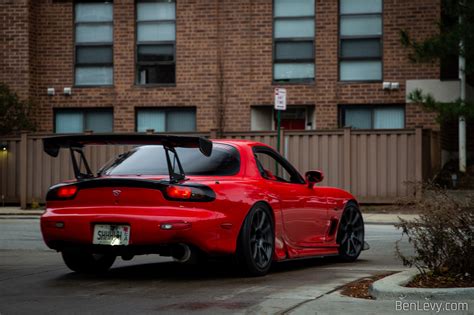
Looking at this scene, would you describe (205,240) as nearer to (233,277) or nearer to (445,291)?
(233,277)

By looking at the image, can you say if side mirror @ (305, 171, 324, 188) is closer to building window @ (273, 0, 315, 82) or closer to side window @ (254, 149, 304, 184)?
side window @ (254, 149, 304, 184)

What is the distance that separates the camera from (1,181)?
27266 millimetres

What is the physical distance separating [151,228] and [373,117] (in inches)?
819

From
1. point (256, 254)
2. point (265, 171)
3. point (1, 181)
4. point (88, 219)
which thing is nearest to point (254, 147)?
point (265, 171)

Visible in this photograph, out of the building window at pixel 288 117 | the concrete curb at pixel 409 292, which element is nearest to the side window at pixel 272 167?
the concrete curb at pixel 409 292

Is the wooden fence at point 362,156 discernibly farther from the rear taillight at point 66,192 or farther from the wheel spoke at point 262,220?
the rear taillight at point 66,192

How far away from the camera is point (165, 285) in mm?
8961

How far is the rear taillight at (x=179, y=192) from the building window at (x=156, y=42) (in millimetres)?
21124

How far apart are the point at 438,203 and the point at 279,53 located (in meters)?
21.3

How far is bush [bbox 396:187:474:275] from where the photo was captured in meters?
8.06

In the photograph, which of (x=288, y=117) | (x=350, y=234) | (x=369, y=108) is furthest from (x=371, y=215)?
(x=350, y=234)

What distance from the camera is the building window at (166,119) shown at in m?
29.9

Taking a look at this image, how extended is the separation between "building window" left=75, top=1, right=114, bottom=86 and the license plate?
21499 millimetres

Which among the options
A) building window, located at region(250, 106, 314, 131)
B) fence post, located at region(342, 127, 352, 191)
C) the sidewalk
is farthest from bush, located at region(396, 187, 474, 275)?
building window, located at region(250, 106, 314, 131)
